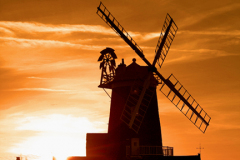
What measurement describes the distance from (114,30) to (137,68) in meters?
4.70

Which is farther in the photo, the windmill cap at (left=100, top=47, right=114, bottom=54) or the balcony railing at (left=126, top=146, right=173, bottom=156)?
the windmill cap at (left=100, top=47, right=114, bottom=54)

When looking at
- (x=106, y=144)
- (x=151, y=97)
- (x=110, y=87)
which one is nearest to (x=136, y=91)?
(x=151, y=97)

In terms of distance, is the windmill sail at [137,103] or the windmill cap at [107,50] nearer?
the windmill sail at [137,103]

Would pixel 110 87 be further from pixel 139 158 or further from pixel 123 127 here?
pixel 139 158

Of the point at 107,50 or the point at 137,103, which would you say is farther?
the point at 107,50

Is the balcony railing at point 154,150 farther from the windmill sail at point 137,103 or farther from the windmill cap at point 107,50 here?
the windmill cap at point 107,50

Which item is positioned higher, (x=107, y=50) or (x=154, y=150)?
(x=107, y=50)

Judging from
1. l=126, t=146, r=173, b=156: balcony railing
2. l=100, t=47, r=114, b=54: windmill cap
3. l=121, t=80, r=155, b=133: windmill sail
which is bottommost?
Result: l=126, t=146, r=173, b=156: balcony railing

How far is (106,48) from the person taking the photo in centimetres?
4825

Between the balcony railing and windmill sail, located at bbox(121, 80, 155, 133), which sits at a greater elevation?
windmill sail, located at bbox(121, 80, 155, 133)

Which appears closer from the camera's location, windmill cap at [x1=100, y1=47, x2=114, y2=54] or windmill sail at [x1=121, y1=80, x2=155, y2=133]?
windmill sail at [x1=121, y1=80, x2=155, y2=133]

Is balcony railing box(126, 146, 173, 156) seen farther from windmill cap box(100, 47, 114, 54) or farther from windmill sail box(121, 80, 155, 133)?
windmill cap box(100, 47, 114, 54)

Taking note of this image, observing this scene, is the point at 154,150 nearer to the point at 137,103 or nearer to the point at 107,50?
the point at 137,103

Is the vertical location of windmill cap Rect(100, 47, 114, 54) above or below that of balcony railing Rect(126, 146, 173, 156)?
above
